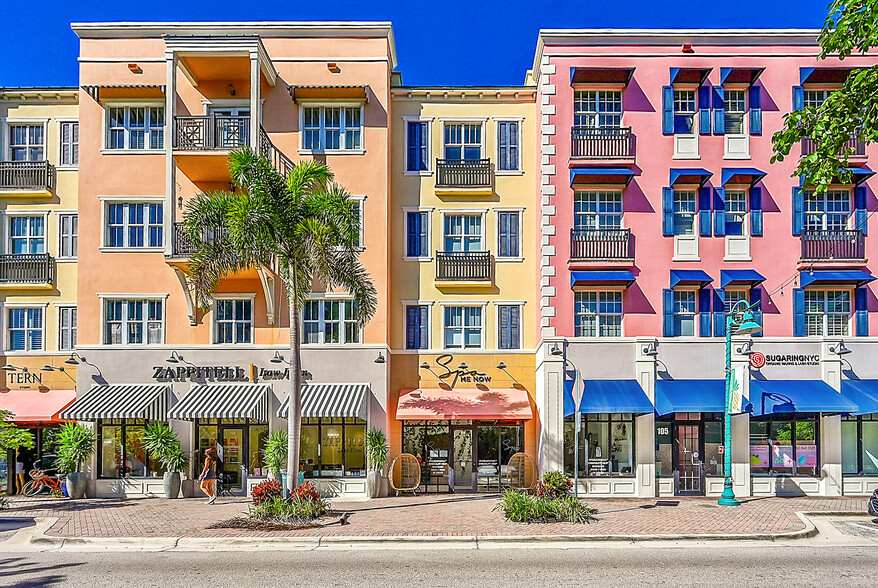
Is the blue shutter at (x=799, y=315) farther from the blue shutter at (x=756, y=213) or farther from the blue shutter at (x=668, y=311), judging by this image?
the blue shutter at (x=668, y=311)

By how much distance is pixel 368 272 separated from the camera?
28438 mm

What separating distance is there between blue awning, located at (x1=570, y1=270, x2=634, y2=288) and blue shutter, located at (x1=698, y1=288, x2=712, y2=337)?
247cm

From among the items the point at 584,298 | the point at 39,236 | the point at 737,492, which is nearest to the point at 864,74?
the point at 584,298

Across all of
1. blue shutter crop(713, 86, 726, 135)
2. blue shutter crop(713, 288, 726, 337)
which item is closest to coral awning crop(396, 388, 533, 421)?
blue shutter crop(713, 288, 726, 337)

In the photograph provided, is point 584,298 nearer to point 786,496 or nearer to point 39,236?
point 786,496

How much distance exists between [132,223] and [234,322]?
5051 mm

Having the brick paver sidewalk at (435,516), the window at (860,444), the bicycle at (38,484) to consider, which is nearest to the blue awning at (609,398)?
the brick paver sidewalk at (435,516)

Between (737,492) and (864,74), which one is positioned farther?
(737,492)

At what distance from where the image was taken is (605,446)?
2706cm

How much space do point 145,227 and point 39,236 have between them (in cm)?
462

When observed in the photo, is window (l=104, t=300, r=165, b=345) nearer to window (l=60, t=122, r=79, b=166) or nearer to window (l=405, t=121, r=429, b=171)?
window (l=60, t=122, r=79, b=166)

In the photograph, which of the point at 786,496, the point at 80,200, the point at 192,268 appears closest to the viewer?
the point at 192,268

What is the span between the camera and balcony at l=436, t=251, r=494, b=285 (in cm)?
2917

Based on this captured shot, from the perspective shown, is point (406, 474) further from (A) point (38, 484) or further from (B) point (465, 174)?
(A) point (38, 484)
